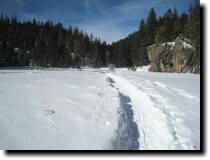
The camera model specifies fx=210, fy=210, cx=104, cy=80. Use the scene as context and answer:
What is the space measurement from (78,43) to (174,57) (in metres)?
65.2

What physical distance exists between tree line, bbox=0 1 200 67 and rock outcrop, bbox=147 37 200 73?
2049mm

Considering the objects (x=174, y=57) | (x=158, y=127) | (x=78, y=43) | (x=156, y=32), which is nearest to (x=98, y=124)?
(x=158, y=127)

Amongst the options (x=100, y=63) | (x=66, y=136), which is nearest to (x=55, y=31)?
(x=100, y=63)

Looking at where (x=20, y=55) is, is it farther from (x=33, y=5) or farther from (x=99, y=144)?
(x=99, y=144)

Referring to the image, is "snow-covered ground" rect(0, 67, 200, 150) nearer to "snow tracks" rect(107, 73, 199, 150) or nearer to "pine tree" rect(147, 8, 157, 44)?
"snow tracks" rect(107, 73, 199, 150)

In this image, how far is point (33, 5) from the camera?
1021cm

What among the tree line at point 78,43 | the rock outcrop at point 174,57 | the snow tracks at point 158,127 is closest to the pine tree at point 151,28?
the tree line at point 78,43

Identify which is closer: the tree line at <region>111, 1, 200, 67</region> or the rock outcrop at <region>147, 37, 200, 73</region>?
the rock outcrop at <region>147, 37, 200, 73</region>

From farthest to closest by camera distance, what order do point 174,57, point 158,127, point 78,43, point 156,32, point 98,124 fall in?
1. point 78,43
2. point 156,32
3. point 174,57
4. point 98,124
5. point 158,127

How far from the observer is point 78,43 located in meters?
97.1

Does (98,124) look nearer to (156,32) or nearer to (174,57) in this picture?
(174,57)

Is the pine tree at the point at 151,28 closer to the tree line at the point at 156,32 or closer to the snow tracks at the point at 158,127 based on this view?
the tree line at the point at 156,32

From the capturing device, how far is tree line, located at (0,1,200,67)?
49.8m

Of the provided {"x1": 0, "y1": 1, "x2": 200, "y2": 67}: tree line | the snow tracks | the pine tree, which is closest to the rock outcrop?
{"x1": 0, "y1": 1, "x2": 200, "y2": 67}: tree line
